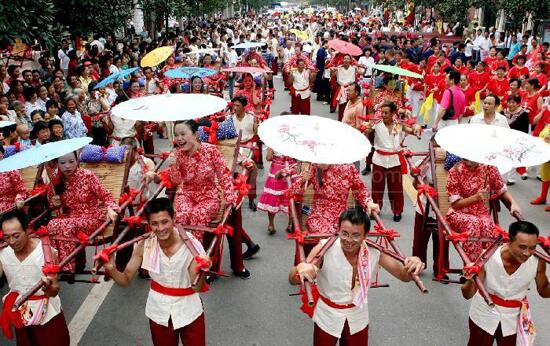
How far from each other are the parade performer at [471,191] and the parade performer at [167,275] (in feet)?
8.46

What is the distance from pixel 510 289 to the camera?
360 centimetres

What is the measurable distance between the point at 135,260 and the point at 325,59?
12.8 metres

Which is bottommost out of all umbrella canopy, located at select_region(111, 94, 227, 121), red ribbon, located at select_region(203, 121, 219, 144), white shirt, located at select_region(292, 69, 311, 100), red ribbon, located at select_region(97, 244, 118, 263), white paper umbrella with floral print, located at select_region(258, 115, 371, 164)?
red ribbon, located at select_region(97, 244, 118, 263)

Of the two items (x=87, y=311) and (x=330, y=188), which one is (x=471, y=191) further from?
(x=87, y=311)

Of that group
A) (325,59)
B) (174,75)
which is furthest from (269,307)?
(325,59)

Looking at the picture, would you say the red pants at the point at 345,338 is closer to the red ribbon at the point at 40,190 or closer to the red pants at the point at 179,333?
the red pants at the point at 179,333

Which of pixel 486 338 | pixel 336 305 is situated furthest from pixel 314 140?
pixel 486 338

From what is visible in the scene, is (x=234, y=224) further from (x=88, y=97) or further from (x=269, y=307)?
(x=88, y=97)

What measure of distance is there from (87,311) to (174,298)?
2.00 m

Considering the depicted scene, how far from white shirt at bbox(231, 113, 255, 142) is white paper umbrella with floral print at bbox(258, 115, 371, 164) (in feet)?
10.9

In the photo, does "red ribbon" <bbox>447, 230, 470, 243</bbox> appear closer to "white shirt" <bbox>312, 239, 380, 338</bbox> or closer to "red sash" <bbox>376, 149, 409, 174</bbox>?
"white shirt" <bbox>312, 239, 380, 338</bbox>

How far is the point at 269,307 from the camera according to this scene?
17.2 ft

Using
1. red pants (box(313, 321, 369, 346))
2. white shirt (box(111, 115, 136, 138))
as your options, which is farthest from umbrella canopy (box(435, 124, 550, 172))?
white shirt (box(111, 115, 136, 138))

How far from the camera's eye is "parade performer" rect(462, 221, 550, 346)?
3562 millimetres
